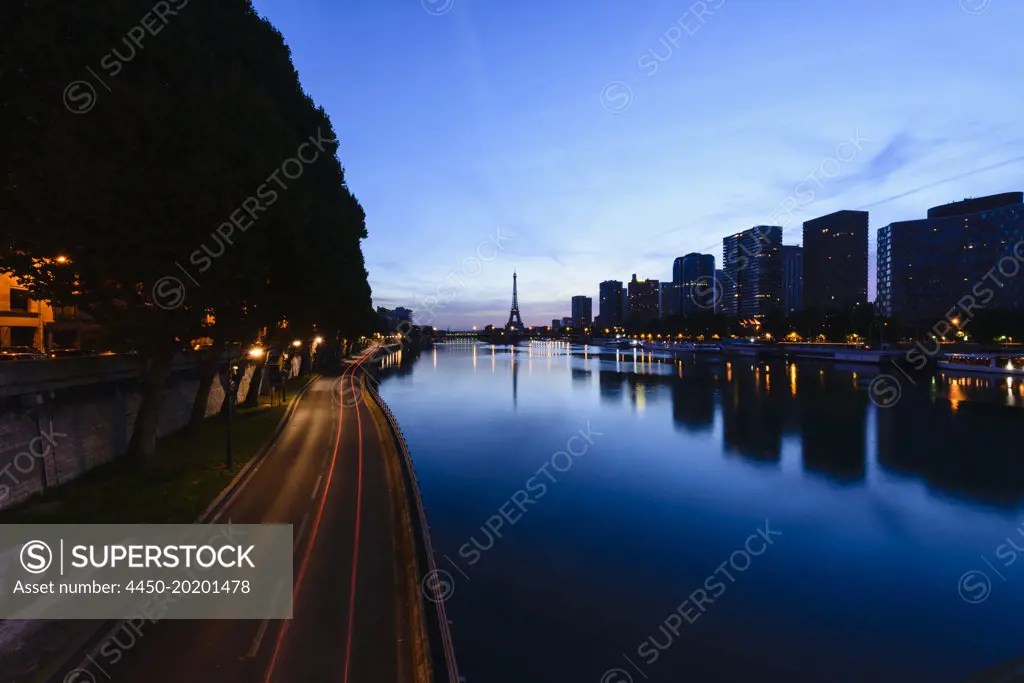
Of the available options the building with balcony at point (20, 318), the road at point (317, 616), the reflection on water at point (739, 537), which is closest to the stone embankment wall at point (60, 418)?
the road at point (317, 616)

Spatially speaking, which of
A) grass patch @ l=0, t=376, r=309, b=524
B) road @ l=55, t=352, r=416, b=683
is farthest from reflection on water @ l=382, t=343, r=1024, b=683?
grass patch @ l=0, t=376, r=309, b=524

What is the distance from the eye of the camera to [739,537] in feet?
79.3

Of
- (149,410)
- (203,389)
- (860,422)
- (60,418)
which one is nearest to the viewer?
(60,418)

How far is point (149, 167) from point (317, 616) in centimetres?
1311

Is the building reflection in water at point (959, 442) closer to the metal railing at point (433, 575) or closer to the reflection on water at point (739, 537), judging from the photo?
the reflection on water at point (739, 537)

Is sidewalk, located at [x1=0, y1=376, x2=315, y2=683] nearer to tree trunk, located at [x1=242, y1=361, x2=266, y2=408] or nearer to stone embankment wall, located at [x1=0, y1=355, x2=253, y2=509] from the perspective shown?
stone embankment wall, located at [x1=0, y1=355, x2=253, y2=509]

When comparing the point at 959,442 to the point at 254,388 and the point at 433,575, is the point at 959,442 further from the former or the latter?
the point at 254,388

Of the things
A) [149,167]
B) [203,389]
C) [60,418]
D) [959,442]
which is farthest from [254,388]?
[959,442]

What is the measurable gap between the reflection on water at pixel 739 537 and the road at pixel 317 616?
11.6ft

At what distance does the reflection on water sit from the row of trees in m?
13.9

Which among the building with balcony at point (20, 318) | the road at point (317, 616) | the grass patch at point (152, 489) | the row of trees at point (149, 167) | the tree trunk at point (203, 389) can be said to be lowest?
the road at point (317, 616)

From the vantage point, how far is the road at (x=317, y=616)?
10.3 m

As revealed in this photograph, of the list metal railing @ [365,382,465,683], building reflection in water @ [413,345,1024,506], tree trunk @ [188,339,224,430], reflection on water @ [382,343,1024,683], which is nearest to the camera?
metal railing @ [365,382,465,683]

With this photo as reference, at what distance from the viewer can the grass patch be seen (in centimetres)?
1658
